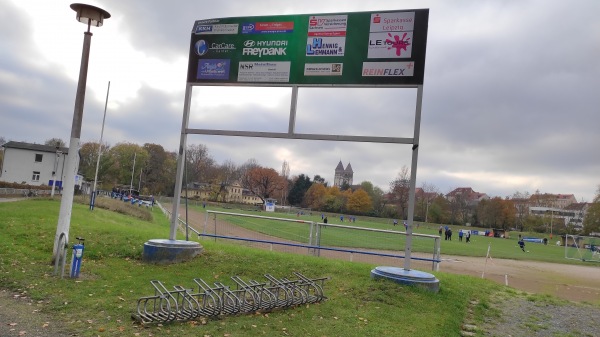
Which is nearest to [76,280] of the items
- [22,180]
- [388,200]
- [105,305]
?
[105,305]

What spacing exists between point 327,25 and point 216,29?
9.74 feet

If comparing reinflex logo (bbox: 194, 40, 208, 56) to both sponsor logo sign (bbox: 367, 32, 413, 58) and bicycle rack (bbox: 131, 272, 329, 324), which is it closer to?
sponsor logo sign (bbox: 367, 32, 413, 58)

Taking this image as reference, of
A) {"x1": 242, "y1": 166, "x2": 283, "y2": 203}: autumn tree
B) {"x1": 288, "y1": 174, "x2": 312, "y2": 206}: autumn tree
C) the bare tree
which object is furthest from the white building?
{"x1": 288, "y1": 174, "x2": 312, "y2": 206}: autumn tree

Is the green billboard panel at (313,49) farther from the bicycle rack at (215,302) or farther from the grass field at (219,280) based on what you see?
the bicycle rack at (215,302)

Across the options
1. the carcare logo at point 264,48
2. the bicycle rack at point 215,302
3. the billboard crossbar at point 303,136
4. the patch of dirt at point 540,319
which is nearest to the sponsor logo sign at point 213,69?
the carcare logo at point 264,48

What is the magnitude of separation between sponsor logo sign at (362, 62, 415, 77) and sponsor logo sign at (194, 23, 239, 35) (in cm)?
352

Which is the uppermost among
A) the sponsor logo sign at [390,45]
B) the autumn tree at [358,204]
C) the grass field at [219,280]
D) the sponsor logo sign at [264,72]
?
the sponsor logo sign at [390,45]

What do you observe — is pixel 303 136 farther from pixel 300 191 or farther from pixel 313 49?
pixel 300 191

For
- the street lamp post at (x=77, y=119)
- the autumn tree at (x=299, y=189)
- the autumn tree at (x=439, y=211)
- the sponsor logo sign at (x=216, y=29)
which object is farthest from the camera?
the autumn tree at (x=299, y=189)

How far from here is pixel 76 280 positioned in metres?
8.02

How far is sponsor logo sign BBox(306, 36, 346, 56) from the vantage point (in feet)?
31.6

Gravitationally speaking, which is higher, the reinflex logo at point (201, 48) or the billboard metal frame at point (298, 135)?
the reinflex logo at point (201, 48)

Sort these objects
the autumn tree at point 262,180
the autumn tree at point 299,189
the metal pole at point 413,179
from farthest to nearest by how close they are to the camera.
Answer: the autumn tree at point 299,189, the autumn tree at point 262,180, the metal pole at point 413,179

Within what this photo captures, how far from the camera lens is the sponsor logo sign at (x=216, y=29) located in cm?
1069
